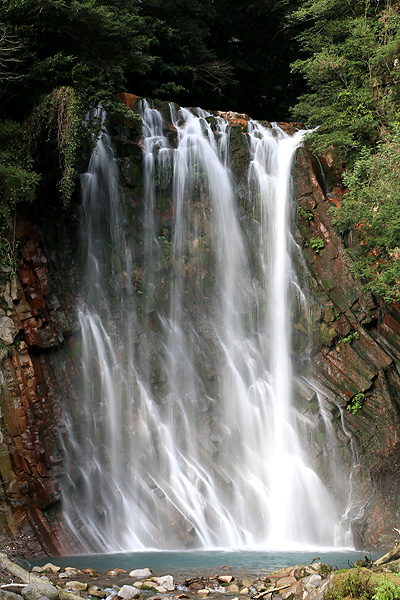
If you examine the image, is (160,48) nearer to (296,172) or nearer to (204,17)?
(204,17)

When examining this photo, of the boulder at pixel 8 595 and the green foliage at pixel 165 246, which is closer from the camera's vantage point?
the boulder at pixel 8 595

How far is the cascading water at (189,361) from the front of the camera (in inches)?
432

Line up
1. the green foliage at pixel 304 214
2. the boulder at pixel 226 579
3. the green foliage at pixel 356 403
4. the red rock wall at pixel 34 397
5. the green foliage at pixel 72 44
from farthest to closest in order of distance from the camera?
the green foliage at pixel 304 214, the green foliage at pixel 356 403, the green foliage at pixel 72 44, the red rock wall at pixel 34 397, the boulder at pixel 226 579


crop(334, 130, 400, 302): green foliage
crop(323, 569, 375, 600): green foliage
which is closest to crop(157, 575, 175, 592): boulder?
crop(323, 569, 375, 600): green foliage

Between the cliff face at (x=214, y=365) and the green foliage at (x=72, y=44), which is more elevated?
the green foliage at (x=72, y=44)

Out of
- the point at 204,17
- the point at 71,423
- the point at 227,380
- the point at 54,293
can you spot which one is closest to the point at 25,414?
the point at 71,423

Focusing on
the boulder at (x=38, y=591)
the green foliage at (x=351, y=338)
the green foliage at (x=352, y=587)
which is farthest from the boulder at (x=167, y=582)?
the green foliage at (x=351, y=338)

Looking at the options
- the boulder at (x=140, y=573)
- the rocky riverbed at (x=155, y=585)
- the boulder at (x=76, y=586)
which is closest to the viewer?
the rocky riverbed at (x=155, y=585)

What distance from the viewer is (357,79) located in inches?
623

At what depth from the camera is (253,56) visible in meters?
22.7

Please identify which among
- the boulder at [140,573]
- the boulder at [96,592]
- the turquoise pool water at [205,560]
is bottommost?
the turquoise pool water at [205,560]

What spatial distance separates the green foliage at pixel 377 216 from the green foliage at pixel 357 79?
1.53m

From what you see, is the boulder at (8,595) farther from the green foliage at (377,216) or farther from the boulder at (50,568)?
the green foliage at (377,216)

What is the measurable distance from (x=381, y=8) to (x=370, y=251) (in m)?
8.11
